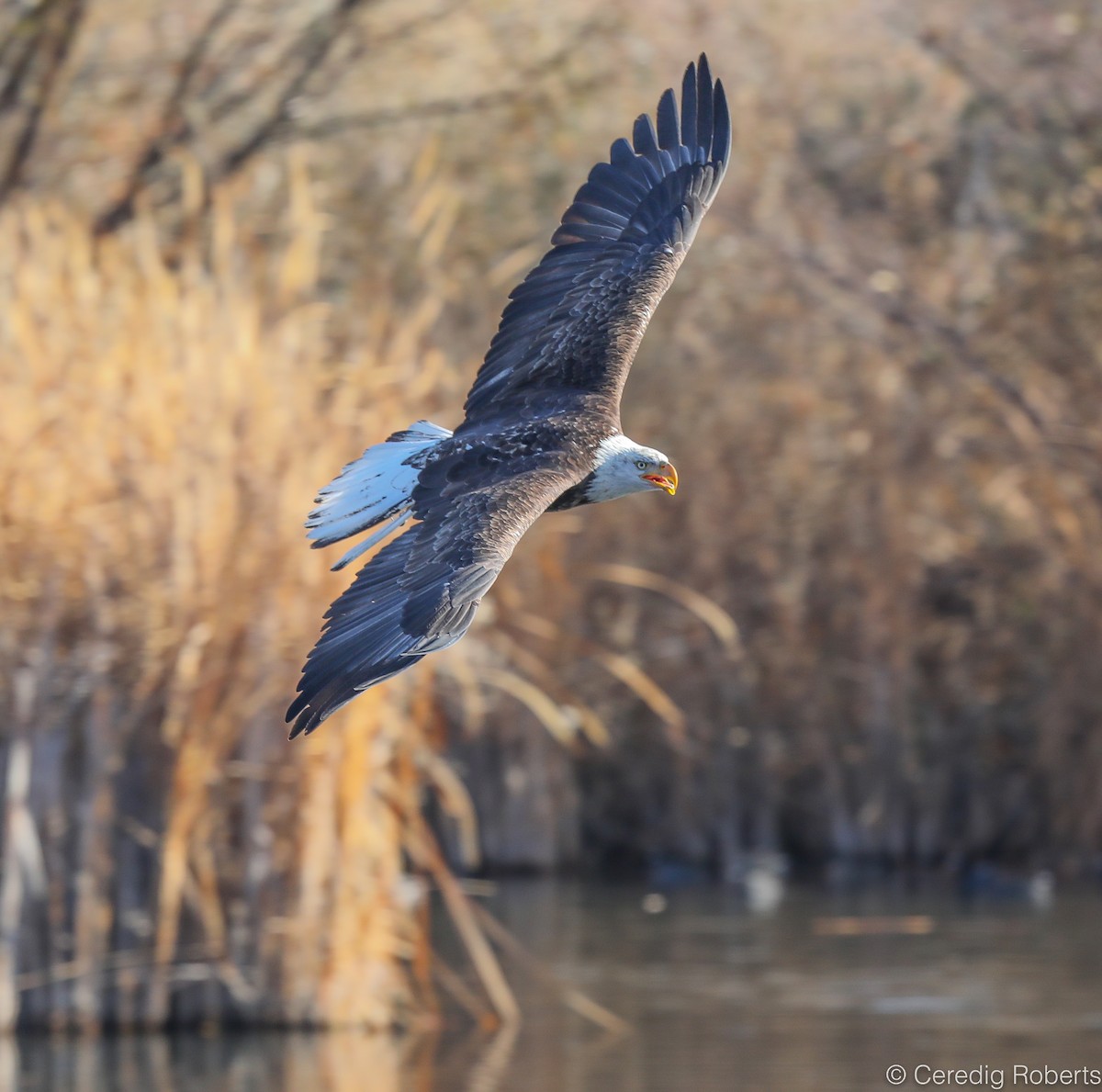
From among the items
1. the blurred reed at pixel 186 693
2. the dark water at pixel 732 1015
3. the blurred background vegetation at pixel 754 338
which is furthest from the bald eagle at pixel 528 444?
the dark water at pixel 732 1015

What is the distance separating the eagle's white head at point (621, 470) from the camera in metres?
6.71

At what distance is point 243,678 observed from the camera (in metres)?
9.27

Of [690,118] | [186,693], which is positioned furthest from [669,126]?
[186,693]

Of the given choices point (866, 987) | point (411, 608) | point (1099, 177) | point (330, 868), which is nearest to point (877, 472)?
point (1099, 177)

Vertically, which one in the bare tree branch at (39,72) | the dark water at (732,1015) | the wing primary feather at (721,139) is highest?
the bare tree branch at (39,72)

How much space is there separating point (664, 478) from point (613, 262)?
106 cm

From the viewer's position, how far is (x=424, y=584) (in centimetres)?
579

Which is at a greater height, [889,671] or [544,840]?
[889,671]

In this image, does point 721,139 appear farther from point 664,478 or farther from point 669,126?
point 664,478

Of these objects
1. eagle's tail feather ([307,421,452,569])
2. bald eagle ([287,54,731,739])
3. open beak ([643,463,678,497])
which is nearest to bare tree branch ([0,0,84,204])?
bald eagle ([287,54,731,739])

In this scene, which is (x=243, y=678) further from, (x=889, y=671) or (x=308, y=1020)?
(x=889, y=671)

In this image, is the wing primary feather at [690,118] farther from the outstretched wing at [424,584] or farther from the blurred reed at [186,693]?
the blurred reed at [186,693]

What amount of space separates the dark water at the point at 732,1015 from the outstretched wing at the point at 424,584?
13.0ft

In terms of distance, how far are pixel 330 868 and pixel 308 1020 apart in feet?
2.10
